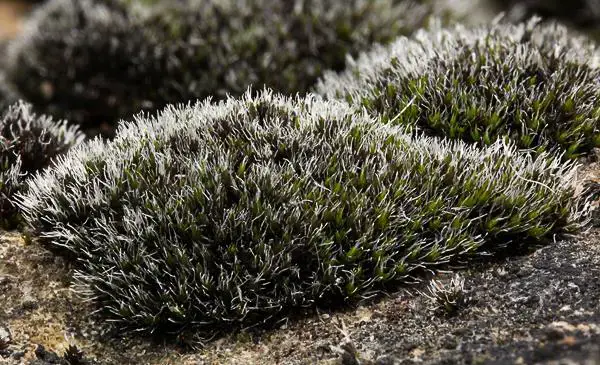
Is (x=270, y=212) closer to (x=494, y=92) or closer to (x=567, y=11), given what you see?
(x=494, y=92)

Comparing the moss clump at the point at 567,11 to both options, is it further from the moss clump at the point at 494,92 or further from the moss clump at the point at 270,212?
the moss clump at the point at 270,212

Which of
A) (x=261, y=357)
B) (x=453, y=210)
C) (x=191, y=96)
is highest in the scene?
(x=191, y=96)

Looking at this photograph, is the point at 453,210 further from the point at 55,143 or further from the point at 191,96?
the point at 191,96

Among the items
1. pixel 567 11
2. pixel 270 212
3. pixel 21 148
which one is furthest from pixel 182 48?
pixel 567 11

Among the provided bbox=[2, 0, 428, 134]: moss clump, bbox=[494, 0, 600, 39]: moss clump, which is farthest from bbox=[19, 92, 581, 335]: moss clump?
bbox=[494, 0, 600, 39]: moss clump

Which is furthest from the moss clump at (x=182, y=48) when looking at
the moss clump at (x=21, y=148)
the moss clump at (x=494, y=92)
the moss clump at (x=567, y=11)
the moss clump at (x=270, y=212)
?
the moss clump at (x=567, y=11)

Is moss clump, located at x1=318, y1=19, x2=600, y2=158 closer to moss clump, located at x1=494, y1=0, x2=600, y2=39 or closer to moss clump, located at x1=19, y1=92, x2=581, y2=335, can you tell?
moss clump, located at x1=19, y1=92, x2=581, y2=335

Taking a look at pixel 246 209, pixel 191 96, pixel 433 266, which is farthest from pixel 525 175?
pixel 191 96
